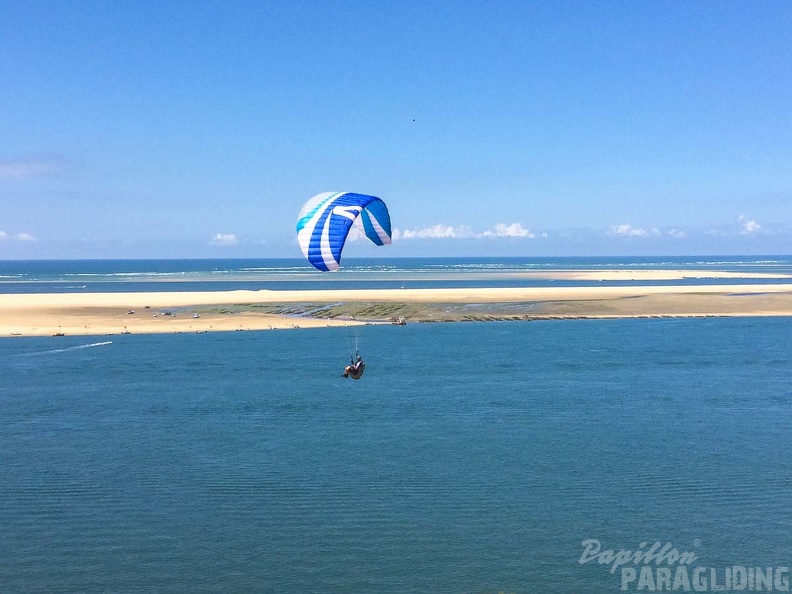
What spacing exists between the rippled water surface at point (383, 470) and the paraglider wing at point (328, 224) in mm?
6889

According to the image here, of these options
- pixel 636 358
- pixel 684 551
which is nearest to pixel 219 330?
pixel 636 358

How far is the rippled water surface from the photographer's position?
56.7 feet

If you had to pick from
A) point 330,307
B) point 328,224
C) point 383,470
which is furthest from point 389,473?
point 330,307

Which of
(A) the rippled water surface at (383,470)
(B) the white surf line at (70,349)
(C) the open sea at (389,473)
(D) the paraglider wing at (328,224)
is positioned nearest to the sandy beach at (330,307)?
(B) the white surf line at (70,349)

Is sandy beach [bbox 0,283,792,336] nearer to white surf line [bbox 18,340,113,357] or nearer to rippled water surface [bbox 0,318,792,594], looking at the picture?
white surf line [bbox 18,340,113,357]

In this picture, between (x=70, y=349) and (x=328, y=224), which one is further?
(x=70, y=349)

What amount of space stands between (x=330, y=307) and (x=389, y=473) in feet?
165

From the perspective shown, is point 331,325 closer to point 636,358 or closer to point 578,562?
point 636,358

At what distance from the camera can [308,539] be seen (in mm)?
18453

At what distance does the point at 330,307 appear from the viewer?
240 feet

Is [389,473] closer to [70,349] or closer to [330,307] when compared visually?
[70,349]

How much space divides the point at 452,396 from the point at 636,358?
1564 centimetres

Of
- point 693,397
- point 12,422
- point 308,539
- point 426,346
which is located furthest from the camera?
point 426,346

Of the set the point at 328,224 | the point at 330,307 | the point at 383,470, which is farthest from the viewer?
the point at 330,307
